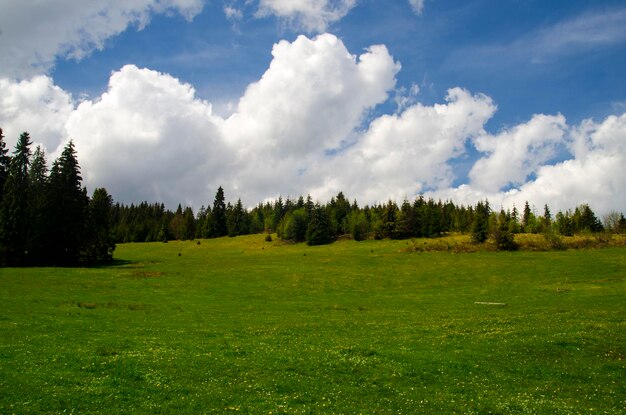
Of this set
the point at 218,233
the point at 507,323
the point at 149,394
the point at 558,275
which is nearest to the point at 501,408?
the point at 149,394

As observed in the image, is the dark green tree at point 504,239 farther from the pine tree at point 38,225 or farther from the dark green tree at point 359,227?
the pine tree at point 38,225

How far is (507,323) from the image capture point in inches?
1215

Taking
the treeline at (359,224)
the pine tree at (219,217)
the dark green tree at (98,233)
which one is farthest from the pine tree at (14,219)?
the pine tree at (219,217)

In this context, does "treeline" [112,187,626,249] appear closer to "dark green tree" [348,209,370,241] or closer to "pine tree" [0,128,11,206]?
"dark green tree" [348,209,370,241]

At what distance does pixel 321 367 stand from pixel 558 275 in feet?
222

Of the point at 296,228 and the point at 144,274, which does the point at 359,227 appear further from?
the point at 144,274

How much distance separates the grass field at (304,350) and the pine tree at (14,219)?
24437 millimetres

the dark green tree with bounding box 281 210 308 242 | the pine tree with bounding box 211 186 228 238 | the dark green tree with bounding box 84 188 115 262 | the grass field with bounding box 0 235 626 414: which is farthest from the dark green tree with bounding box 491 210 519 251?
the pine tree with bounding box 211 186 228 238

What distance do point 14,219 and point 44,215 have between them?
185 inches

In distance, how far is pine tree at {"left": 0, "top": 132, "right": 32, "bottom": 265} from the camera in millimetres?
73688

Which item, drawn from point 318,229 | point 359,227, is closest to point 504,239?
point 359,227

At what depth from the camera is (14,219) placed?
74.9m

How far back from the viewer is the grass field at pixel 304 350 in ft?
48.0

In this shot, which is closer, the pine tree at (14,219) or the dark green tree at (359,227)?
the pine tree at (14,219)
